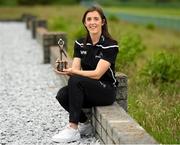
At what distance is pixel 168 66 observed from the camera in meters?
9.32

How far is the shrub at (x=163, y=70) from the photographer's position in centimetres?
930

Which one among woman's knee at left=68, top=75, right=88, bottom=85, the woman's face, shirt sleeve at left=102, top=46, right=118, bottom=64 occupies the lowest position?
woman's knee at left=68, top=75, right=88, bottom=85

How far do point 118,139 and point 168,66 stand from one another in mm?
4990

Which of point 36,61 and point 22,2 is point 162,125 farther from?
point 22,2

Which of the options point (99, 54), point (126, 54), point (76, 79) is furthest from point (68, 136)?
point (126, 54)

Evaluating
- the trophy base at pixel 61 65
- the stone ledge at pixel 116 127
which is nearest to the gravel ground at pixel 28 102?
the stone ledge at pixel 116 127

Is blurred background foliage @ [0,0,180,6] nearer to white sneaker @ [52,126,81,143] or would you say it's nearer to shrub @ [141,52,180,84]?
shrub @ [141,52,180,84]

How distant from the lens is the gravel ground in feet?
19.2

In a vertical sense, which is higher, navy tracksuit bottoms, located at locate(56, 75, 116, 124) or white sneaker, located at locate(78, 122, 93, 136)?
navy tracksuit bottoms, located at locate(56, 75, 116, 124)

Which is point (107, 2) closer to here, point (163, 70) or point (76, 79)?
point (163, 70)

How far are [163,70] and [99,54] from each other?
4.05 metres

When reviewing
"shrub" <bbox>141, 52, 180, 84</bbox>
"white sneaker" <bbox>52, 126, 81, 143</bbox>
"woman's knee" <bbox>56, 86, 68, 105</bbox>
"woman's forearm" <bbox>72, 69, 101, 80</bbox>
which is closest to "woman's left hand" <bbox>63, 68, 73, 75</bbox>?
"woman's forearm" <bbox>72, 69, 101, 80</bbox>

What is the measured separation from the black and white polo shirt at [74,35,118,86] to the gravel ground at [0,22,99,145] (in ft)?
2.51

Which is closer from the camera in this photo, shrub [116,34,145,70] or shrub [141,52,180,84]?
shrub [141,52,180,84]
